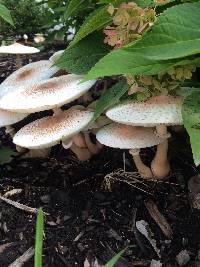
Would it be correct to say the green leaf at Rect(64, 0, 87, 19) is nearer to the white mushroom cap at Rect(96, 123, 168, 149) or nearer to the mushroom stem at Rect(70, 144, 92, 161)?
the white mushroom cap at Rect(96, 123, 168, 149)

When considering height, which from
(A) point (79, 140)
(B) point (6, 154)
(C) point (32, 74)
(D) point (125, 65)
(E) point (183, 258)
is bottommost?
(E) point (183, 258)

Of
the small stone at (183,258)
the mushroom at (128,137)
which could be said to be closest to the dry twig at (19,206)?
the mushroom at (128,137)

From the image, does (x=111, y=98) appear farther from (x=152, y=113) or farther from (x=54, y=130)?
(x=54, y=130)

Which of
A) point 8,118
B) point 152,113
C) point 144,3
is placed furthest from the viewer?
point 8,118

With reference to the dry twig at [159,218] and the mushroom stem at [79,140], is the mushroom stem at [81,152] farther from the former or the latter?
the dry twig at [159,218]

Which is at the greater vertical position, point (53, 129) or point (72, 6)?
point (72, 6)

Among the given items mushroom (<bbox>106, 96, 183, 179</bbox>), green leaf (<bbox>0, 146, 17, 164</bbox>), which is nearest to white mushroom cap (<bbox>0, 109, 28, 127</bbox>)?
green leaf (<bbox>0, 146, 17, 164</bbox>)

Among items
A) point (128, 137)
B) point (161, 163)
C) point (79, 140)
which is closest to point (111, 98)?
point (128, 137)
